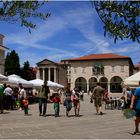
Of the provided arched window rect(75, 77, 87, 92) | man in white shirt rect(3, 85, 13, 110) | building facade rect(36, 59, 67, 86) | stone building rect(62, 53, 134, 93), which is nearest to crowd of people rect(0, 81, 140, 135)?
man in white shirt rect(3, 85, 13, 110)

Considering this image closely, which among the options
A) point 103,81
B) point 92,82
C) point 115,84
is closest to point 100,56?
point 103,81

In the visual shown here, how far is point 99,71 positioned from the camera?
A: 107 meters

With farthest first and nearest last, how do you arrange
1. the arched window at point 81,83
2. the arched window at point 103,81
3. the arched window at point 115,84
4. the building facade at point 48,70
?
the building facade at point 48,70
the arched window at point 81,83
the arched window at point 103,81
the arched window at point 115,84

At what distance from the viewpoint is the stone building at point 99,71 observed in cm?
10650

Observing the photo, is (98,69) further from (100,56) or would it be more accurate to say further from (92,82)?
(100,56)

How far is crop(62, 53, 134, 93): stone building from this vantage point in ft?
349

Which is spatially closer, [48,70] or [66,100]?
[66,100]

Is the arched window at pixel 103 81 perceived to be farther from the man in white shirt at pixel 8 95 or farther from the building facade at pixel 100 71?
the man in white shirt at pixel 8 95

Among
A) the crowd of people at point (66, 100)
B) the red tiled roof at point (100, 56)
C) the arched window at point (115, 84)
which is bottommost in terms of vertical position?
the crowd of people at point (66, 100)

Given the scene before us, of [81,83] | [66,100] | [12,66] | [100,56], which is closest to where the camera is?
[66,100]

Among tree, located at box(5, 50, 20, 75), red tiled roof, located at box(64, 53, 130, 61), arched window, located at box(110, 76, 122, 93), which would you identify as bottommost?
arched window, located at box(110, 76, 122, 93)

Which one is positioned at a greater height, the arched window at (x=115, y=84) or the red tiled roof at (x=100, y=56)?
the red tiled roof at (x=100, y=56)

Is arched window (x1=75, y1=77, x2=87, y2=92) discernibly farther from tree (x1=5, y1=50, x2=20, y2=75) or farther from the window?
tree (x1=5, y1=50, x2=20, y2=75)

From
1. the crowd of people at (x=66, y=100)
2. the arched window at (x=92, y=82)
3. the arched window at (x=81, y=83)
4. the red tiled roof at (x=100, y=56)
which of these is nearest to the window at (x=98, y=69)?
the arched window at (x=92, y=82)
